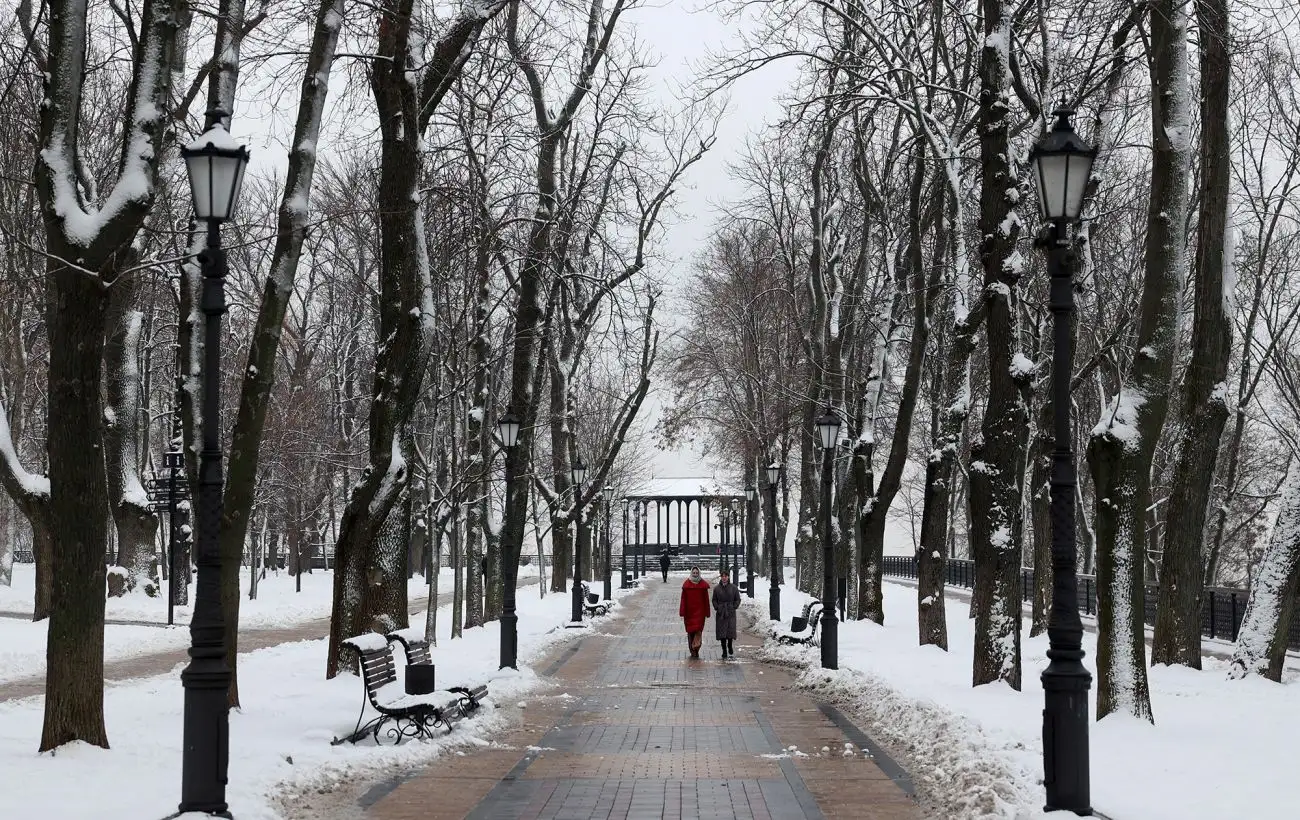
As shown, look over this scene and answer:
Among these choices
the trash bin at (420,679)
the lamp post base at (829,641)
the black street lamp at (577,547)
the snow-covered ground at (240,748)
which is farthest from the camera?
the black street lamp at (577,547)

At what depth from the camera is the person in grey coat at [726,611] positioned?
82.2 feet

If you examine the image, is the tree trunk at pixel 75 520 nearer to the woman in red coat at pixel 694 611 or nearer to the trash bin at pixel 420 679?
the trash bin at pixel 420 679

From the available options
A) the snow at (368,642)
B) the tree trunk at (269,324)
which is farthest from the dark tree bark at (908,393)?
the snow at (368,642)

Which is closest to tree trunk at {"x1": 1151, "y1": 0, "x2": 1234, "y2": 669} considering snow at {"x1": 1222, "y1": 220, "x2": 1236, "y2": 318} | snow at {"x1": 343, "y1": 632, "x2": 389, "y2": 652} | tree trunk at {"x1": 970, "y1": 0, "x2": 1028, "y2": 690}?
snow at {"x1": 1222, "y1": 220, "x2": 1236, "y2": 318}

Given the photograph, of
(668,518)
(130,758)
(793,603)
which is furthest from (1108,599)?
(668,518)

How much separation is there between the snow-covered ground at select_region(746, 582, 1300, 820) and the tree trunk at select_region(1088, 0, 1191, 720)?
0.55 metres

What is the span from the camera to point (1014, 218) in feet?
49.6

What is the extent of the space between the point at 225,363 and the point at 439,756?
1286 inches

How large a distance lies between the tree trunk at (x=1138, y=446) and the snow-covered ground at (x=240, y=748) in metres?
5.77

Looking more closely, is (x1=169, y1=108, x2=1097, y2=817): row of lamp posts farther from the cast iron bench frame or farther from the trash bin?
the cast iron bench frame

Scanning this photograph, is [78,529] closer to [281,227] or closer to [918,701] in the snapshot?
[281,227]

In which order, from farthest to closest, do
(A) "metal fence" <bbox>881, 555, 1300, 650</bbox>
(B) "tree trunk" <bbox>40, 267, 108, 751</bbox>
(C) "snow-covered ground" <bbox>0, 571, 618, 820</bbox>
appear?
(A) "metal fence" <bbox>881, 555, 1300, 650</bbox> < (B) "tree trunk" <bbox>40, 267, 108, 751</bbox> < (C) "snow-covered ground" <bbox>0, 571, 618, 820</bbox>

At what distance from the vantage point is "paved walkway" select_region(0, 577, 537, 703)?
60.3 feet

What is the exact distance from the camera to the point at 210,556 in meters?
8.77
